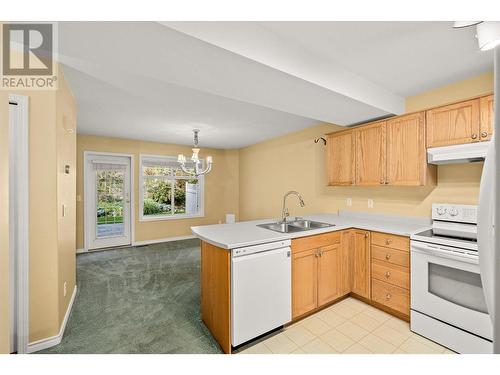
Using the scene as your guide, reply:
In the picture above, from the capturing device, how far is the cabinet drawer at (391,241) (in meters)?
2.13

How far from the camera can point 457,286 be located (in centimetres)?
179

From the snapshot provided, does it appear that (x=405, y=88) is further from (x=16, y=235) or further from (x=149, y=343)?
(x=16, y=235)

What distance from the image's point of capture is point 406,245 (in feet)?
6.95

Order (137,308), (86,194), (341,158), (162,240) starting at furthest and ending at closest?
(162,240) → (86,194) → (341,158) → (137,308)

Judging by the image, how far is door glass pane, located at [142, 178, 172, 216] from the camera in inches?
206

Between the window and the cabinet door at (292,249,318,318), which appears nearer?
the cabinet door at (292,249,318,318)

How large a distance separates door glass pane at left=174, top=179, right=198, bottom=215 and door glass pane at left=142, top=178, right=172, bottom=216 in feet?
0.59

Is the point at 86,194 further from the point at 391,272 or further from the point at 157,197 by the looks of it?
the point at 391,272

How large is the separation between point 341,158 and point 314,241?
1.45 meters

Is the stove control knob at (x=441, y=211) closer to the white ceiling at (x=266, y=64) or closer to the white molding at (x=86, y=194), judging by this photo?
the white ceiling at (x=266, y=64)

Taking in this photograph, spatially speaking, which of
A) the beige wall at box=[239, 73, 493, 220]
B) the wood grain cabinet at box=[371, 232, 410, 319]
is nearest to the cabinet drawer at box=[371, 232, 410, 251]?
the wood grain cabinet at box=[371, 232, 410, 319]

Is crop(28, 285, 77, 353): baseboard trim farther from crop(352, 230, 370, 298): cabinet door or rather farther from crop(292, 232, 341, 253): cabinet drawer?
crop(352, 230, 370, 298): cabinet door

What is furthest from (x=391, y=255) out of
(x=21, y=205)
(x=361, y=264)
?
(x=21, y=205)
